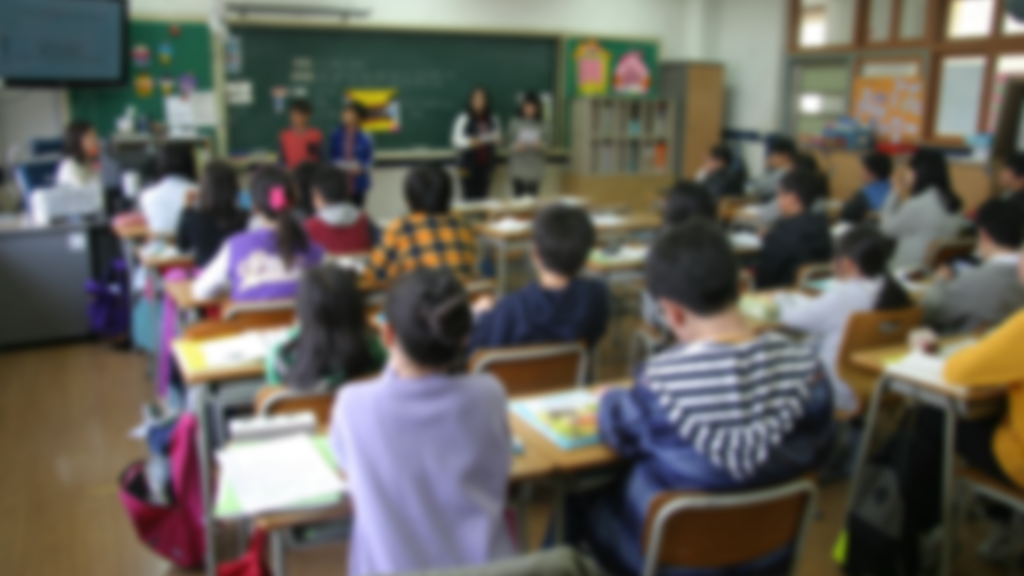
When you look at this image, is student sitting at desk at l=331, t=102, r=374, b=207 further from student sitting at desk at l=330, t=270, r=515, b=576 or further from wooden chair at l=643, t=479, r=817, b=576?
wooden chair at l=643, t=479, r=817, b=576

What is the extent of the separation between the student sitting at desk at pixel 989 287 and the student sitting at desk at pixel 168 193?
3830mm

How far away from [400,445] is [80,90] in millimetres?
6660

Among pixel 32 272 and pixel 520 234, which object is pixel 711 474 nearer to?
pixel 520 234

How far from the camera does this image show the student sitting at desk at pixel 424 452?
1614mm

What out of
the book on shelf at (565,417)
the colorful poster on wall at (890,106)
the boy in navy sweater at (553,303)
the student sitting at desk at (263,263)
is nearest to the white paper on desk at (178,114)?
the student sitting at desk at (263,263)

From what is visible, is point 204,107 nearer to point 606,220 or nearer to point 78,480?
point 606,220

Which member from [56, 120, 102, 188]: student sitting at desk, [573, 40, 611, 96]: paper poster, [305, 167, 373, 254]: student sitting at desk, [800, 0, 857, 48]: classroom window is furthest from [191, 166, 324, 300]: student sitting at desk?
[800, 0, 857, 48]: classroom window

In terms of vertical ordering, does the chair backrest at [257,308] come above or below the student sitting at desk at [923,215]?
below

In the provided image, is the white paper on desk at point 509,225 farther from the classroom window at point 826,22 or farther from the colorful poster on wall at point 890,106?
the classroom window at point 826,22

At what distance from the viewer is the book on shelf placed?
6.52 ft

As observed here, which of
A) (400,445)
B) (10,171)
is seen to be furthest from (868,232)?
(10,171)

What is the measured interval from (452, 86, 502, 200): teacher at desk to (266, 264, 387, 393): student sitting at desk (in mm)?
6199

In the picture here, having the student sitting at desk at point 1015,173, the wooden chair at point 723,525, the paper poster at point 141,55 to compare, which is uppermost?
the paper poster at point 141,55

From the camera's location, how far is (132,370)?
15.5ft
